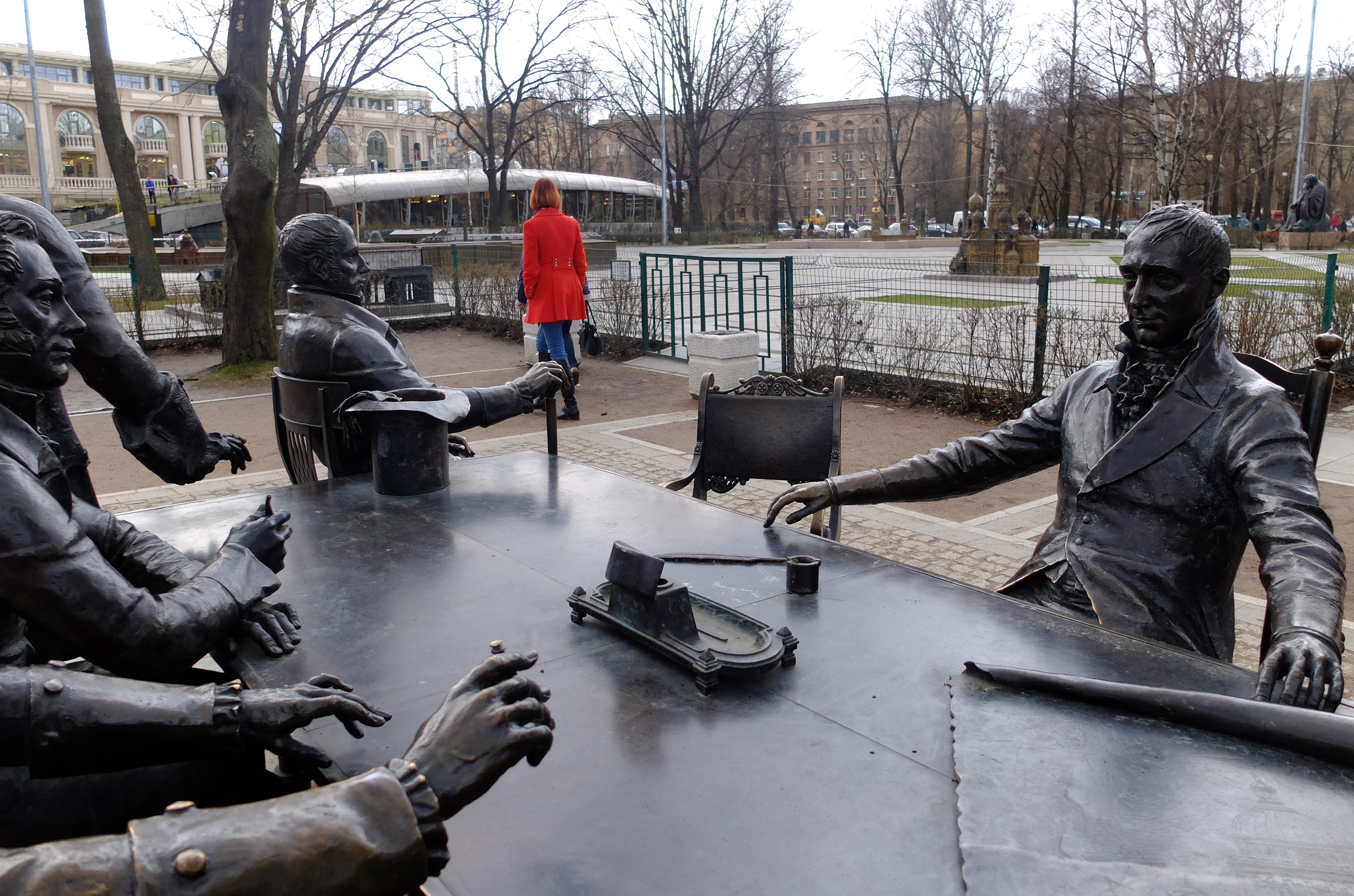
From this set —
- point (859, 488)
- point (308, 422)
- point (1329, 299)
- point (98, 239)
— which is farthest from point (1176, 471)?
point (98, 239)

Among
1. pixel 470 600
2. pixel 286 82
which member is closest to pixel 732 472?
pixel 470 600

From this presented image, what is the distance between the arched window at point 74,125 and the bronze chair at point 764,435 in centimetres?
9375

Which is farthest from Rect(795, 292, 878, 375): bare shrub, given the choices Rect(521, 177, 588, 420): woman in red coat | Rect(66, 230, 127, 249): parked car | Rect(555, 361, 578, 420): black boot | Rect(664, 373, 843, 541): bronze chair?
Rect(66, 230, 127, 249): parked car

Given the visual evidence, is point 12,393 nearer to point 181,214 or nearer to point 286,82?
point 286,82

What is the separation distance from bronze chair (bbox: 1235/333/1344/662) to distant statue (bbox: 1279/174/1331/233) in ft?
108

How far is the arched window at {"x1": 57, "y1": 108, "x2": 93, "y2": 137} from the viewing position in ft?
263

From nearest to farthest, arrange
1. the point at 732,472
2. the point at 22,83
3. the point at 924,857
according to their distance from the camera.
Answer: the point at 924,857 < the point at 732,472 < the point at 22,83

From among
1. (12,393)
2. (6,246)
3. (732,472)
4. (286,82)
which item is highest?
(286,82)

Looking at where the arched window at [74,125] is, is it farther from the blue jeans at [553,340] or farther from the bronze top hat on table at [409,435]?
the bronze top hat on table at [409,435]

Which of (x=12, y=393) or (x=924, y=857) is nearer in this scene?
(x=924, y=857)

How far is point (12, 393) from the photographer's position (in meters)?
1.96

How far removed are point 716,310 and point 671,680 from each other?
1064cm

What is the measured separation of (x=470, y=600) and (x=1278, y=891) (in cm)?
176

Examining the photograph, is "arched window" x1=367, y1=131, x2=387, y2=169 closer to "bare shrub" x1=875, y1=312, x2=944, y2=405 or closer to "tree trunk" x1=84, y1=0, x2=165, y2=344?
"tree trunk" x1=84, y1=0, x2=165, y2=344
